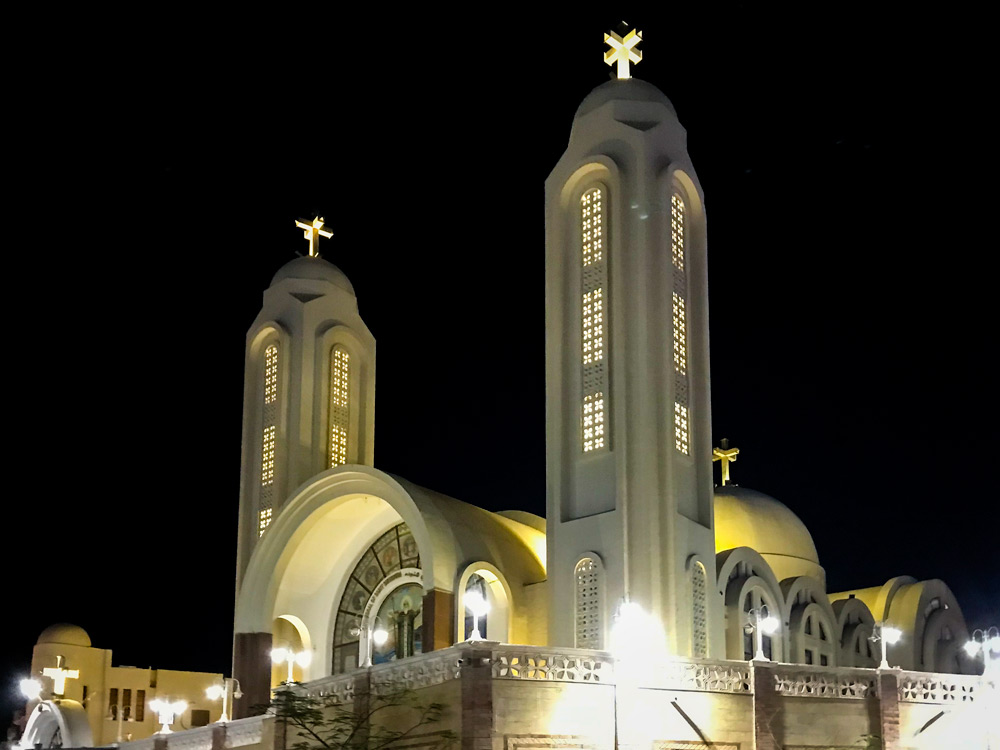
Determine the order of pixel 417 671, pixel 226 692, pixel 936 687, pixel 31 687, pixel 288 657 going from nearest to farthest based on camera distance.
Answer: pixel 417 671 → pixel 936 687 → pixel 226 692 → pixel 288 657 → pixel 31 687

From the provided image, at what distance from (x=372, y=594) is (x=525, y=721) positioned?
14.9 metres

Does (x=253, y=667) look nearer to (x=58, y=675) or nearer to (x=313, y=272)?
(x=58, y=675)

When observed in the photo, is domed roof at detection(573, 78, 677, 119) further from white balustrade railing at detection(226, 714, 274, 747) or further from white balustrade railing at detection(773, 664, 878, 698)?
white balustrade railing at detection(226, 714, 274, 747)

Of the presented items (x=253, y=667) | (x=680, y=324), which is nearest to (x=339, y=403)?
(x=253, y=667)

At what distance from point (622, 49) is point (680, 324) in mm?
6941

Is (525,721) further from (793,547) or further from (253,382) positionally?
(253,382)

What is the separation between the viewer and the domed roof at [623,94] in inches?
1320

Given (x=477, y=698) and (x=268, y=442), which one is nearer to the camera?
(x=477, y=698)

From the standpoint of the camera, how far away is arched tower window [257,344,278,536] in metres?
40.2

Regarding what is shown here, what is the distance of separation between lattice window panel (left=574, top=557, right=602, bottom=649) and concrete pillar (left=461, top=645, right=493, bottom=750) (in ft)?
24.3

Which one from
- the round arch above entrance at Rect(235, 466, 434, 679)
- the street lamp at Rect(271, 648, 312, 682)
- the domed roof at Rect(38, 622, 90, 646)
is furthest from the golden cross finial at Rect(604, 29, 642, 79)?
the domed roof at Rect(38, 622, 90, 646)

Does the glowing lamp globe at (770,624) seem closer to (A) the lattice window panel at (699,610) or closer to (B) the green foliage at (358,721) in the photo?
(A) the lattice window panel at (699,610)

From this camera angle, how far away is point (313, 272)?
41906mm

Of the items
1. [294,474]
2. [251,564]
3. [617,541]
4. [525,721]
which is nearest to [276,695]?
[525,721]
